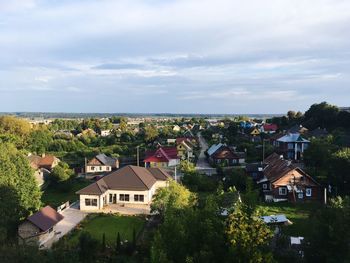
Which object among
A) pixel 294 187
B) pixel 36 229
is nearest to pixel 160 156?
Result: pixel 294 187

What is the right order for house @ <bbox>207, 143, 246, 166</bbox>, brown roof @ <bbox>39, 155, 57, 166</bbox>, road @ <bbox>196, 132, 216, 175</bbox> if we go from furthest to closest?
house @ <bbox>207, 143, 246, 166</bbox>
brown roof @ <bbox>39, 155, 57, 166</bbox>
road @ <bbox>196, 132, 216, 175</bbox>

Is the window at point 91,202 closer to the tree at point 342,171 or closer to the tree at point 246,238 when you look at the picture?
the tree at point 342,171

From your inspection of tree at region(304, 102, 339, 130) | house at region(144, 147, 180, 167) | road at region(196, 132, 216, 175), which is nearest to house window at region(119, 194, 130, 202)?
road at region(196, 132, 216, 175)

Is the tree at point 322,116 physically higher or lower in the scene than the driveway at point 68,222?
higher

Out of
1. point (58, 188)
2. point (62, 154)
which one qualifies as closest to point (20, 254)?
point (58, 188)

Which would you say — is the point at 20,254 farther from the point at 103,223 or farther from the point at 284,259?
the point at 103,223

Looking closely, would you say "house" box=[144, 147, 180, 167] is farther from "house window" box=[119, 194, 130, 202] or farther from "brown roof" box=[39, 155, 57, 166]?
"house window" box=[119, 194, 130, 202]

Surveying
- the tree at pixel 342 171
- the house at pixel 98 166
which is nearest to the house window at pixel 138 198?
the tree at pixel 342 171
